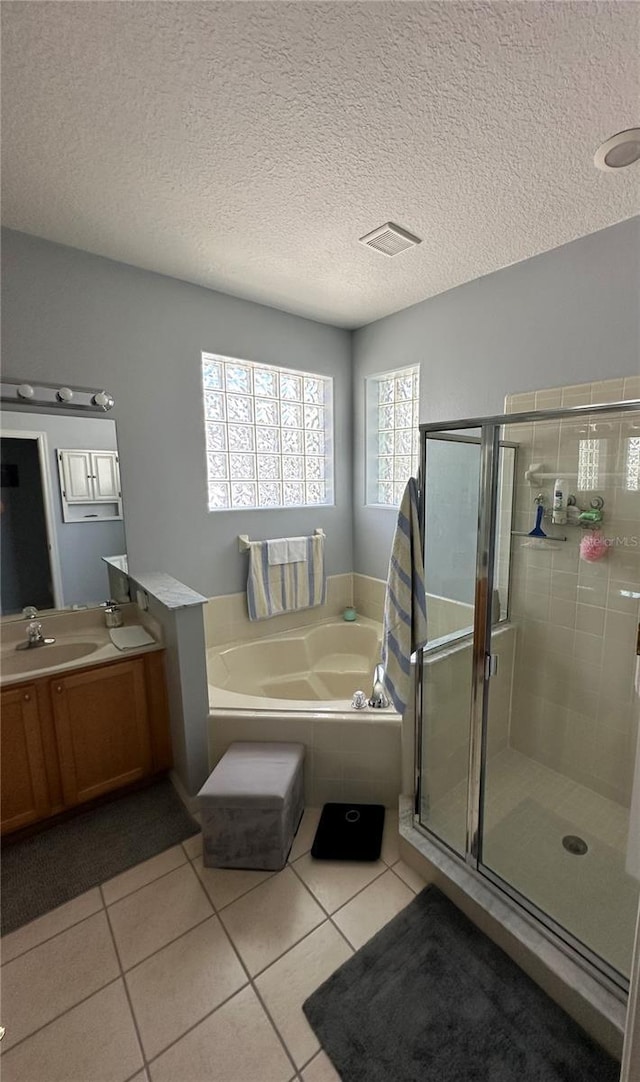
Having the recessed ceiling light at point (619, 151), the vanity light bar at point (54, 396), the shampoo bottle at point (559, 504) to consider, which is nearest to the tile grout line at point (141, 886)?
the vanity light bar at point (54, 396)

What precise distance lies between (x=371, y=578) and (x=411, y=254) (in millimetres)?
2126

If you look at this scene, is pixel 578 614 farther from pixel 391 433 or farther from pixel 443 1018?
pixel 391 433

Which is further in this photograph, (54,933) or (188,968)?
(54,933)

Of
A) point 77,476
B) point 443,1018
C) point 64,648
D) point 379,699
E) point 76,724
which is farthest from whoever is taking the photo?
point 77,476

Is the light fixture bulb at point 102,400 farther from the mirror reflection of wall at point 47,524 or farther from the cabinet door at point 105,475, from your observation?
the cabinet door at point 105,475

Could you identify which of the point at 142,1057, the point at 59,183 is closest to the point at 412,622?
the point at 142,1057

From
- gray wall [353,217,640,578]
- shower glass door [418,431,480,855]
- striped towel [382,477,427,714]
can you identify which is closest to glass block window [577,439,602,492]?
gray wall [353,217,640,578]

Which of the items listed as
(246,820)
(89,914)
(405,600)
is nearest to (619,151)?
(405,600)

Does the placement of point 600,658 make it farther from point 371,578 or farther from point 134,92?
point 134,92

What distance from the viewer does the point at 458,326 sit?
8.15 ft

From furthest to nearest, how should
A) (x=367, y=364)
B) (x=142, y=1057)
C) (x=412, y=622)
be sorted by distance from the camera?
(x=367, y=364)
(x=412, y=622)
(x=142, y=1057)

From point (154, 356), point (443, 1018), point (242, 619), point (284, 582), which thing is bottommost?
point (443, 1018)

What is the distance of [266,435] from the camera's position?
9.71 ft

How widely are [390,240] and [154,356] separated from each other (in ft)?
4.54
